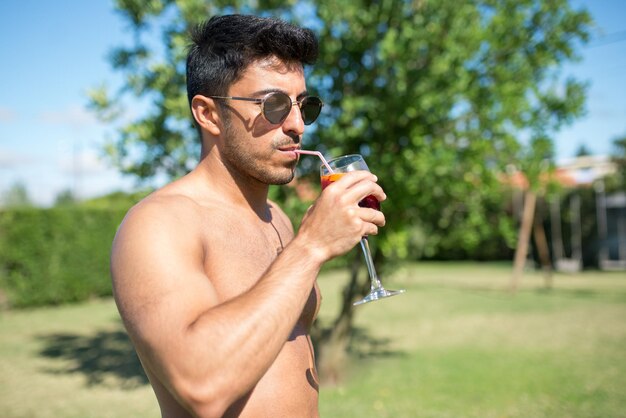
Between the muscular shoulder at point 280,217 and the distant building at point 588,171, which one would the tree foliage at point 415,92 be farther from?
the distant building at point 588,171

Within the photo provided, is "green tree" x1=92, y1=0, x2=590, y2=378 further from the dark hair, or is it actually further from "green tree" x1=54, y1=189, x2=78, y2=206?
"green tree" x1=54, y1=189, x2=78, y2=206

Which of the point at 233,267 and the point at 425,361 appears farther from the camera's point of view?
the point at 425,361

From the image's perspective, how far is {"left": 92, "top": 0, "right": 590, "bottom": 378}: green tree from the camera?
673 cm

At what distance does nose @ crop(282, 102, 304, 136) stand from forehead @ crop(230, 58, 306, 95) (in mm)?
65

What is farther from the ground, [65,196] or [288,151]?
[288,151]

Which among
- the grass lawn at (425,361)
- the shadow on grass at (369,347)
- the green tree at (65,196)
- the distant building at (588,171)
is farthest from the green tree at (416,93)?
the green tree at (65,196)

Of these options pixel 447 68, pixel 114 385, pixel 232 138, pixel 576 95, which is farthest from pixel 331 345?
pixel 232 138

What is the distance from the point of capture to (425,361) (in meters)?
9.71

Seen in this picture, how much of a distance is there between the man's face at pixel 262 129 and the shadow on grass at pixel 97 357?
763cm

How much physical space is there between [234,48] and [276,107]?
0.25 m

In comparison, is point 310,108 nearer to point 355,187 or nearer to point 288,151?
point 288,151

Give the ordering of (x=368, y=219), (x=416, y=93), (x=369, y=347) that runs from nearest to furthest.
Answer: (x=368, y=219)
(x=416, y=93)
(x=369, y=347)

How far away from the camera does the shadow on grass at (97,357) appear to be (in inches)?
362

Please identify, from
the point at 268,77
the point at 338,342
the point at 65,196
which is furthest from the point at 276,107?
the point at 65,196
